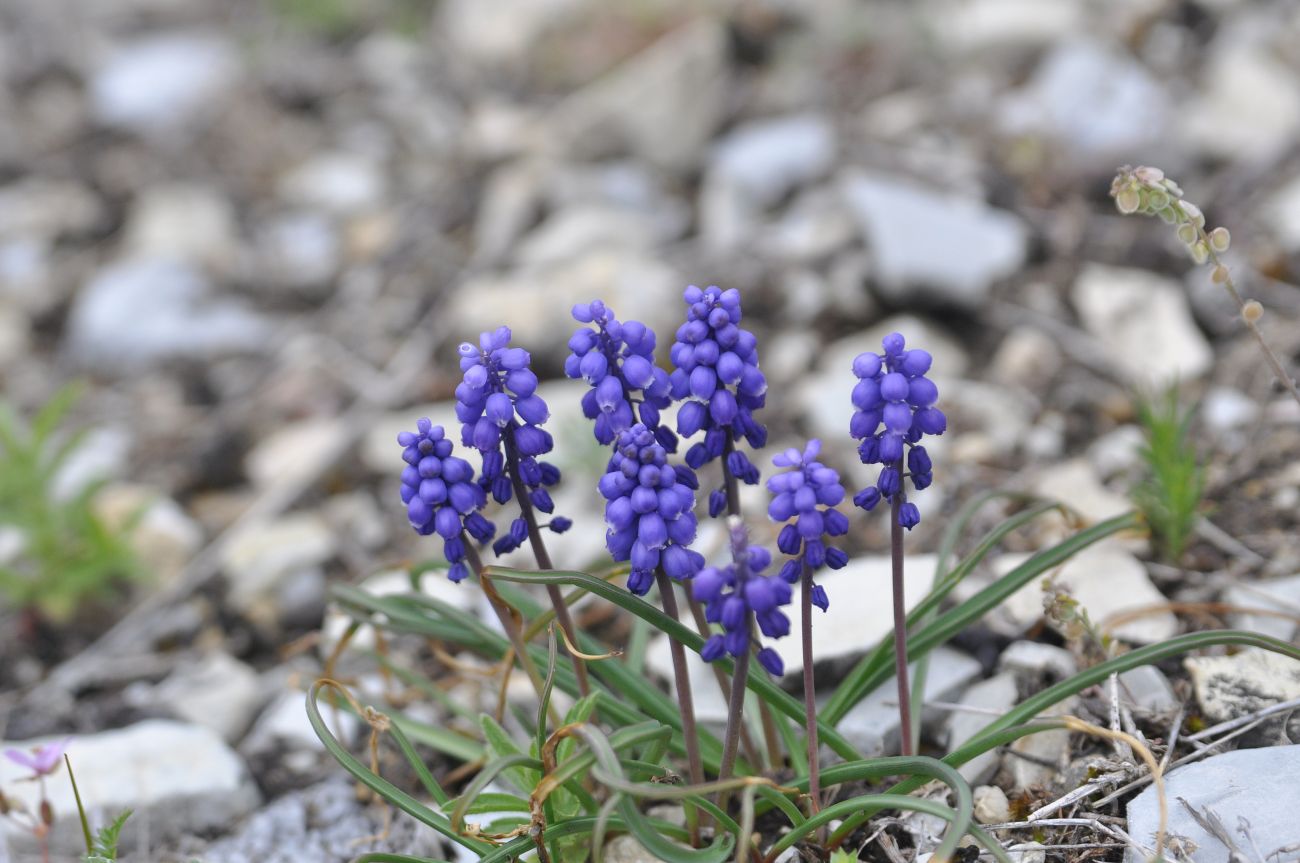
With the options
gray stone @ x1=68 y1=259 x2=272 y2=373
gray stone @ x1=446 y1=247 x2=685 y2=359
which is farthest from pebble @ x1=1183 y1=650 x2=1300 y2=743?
gray stone @ x1=68 y1=259 x2=272 y2=373

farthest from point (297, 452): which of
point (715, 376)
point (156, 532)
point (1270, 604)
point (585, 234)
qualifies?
point (1270, 604)

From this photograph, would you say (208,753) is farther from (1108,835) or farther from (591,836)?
(1108,835)

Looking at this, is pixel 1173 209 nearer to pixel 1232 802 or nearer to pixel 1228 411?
pixel 1232 802

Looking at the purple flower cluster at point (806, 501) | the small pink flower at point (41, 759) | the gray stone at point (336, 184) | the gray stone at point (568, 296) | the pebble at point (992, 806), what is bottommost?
the pebble at point (992, 806)

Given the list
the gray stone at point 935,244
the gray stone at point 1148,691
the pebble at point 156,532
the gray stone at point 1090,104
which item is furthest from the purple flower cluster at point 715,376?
the gray stone at point 1090,104

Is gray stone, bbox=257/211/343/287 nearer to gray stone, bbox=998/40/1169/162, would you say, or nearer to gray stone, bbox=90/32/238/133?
gray stone, bbox=90/32/238/133

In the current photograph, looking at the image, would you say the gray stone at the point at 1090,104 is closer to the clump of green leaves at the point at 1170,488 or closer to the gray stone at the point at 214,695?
the clump of green leaves at the point at 1170,488

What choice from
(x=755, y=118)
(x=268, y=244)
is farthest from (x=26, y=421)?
(x=755, y=118)
